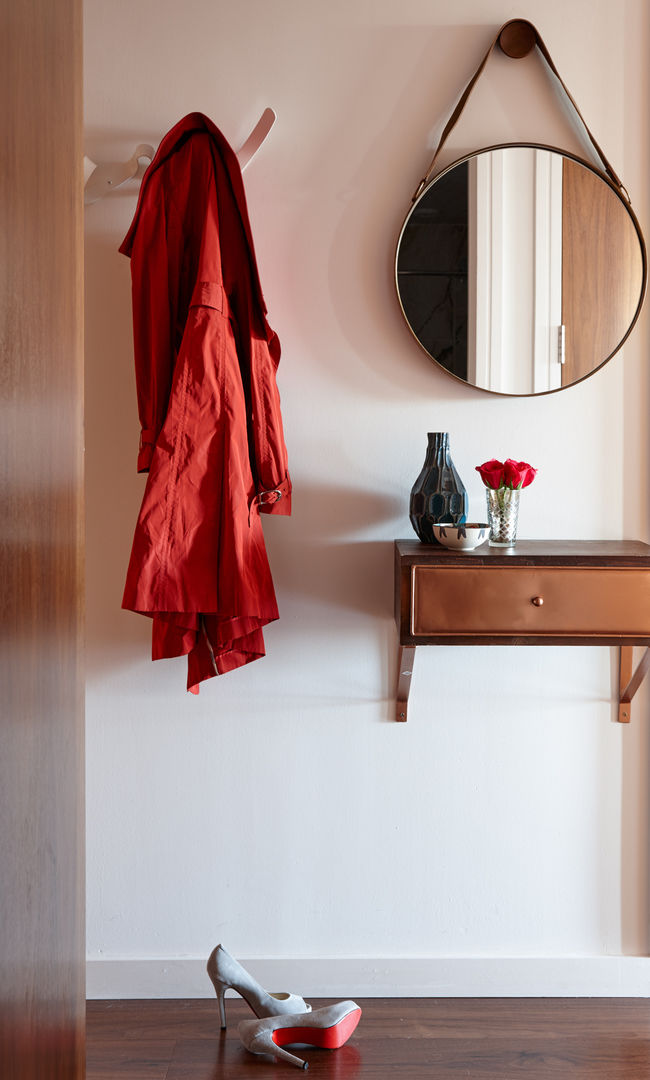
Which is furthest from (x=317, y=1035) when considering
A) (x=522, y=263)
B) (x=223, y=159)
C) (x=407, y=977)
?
(x=223, y=159)

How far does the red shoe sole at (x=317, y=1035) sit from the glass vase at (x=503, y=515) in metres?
1.03

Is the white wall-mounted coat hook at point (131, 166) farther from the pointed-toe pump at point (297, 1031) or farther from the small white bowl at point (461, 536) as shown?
the pointed-toe pump at point (297, 1031)

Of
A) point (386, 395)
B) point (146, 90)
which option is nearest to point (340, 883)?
point (386, 395)

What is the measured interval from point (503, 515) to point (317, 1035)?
3.68 feet

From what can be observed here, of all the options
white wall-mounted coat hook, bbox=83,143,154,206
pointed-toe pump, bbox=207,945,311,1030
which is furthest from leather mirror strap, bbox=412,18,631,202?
pointed-toe pump, bbox=207,945,311,1030

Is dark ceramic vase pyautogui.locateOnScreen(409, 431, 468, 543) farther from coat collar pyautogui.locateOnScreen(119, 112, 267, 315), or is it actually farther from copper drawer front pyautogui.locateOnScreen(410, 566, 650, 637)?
coat collar pyautogui.locateOnScreen(119, 112, 267, 315)

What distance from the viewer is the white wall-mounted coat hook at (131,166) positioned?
185 centimetres

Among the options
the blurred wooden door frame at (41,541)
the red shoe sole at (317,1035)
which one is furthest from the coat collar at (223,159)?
the red shoe sole at (317,1035)

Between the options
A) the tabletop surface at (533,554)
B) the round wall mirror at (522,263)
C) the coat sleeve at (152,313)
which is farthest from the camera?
the round wall mirror at (522,263)

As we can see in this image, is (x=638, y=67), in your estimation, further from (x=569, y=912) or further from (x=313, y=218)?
(x=569, y=912)

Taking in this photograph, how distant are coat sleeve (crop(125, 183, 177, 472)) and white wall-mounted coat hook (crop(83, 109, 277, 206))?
10cm

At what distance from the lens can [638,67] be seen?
195 cm

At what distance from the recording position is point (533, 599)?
1.68 meters

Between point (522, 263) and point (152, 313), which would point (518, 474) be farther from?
point (152, 313)
